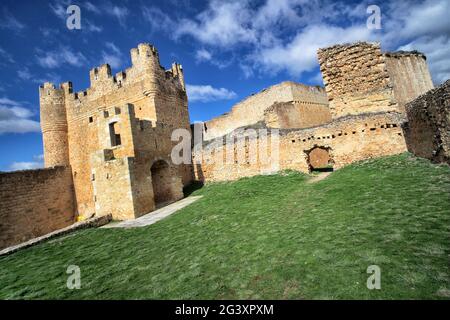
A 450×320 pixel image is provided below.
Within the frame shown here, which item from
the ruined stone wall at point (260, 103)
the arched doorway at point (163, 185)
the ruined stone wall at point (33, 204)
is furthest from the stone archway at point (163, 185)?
the ruined stone wall at point (260, 103)

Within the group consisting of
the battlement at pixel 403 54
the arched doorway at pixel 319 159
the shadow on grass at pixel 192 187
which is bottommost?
the shadow on grass at pixel 192 187

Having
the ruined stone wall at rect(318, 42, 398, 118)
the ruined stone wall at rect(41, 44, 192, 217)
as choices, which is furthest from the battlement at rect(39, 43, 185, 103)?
the ruined stone wall at rect(318, 42, 398, 118)

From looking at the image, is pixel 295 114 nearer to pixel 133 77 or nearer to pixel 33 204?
pixel 133 77

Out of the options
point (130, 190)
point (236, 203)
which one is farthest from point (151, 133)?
point (236, 203)

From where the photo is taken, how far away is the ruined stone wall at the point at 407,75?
16.5 m

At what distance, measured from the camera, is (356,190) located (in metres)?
7.04

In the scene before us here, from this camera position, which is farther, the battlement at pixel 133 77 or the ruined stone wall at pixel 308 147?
the battlement at pixel 133 77

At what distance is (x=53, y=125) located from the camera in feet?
68.2

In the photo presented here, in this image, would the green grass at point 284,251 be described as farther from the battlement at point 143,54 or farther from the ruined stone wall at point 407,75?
the battlement at point 143,54

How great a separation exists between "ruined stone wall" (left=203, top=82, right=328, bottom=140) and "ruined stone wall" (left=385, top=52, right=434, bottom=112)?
692 cm

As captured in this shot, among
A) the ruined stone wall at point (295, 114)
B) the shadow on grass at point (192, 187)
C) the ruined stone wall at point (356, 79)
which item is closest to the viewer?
the ruined stone wall at point (356, 79)

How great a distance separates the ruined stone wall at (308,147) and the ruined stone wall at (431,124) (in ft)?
3.81

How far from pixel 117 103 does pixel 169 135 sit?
643cm

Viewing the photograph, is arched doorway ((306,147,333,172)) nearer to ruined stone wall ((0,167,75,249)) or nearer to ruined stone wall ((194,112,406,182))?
ruined stone wall ((194,112,406,182))
